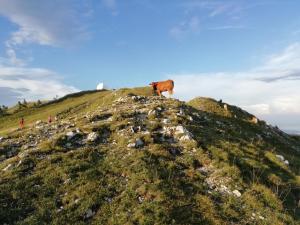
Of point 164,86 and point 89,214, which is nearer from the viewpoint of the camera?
point 89,214

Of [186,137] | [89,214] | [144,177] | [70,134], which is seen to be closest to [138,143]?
[186,137]

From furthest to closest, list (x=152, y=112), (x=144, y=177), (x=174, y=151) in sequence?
(x=152, y=112)
(x=174, y=151)
(x=144, y=177)

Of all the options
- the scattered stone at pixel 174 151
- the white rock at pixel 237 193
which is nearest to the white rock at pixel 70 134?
the scattered stone at pixel 174 151

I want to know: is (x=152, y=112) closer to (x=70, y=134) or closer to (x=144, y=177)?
(x=70, y=134)

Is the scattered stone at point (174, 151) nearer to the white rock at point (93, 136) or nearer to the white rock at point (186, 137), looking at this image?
the white rock at point (186, 137)

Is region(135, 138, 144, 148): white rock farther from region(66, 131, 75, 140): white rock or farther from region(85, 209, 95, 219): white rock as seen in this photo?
region(85, 209, 95, 219): white rock

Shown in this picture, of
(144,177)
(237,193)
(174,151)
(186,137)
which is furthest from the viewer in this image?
(186,137)

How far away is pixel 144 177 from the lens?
1714 centimetres

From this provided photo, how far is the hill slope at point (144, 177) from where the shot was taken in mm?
14711

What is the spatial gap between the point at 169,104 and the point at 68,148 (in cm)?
1336

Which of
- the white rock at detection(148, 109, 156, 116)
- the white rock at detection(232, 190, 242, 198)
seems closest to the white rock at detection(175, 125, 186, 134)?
the white rock at detection(148, 109, 156, 116)

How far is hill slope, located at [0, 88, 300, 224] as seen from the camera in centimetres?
1471

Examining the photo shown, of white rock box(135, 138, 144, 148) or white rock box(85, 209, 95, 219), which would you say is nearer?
white rock box(85, 209, 95, 219)

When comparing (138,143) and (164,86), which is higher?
(164,86)
